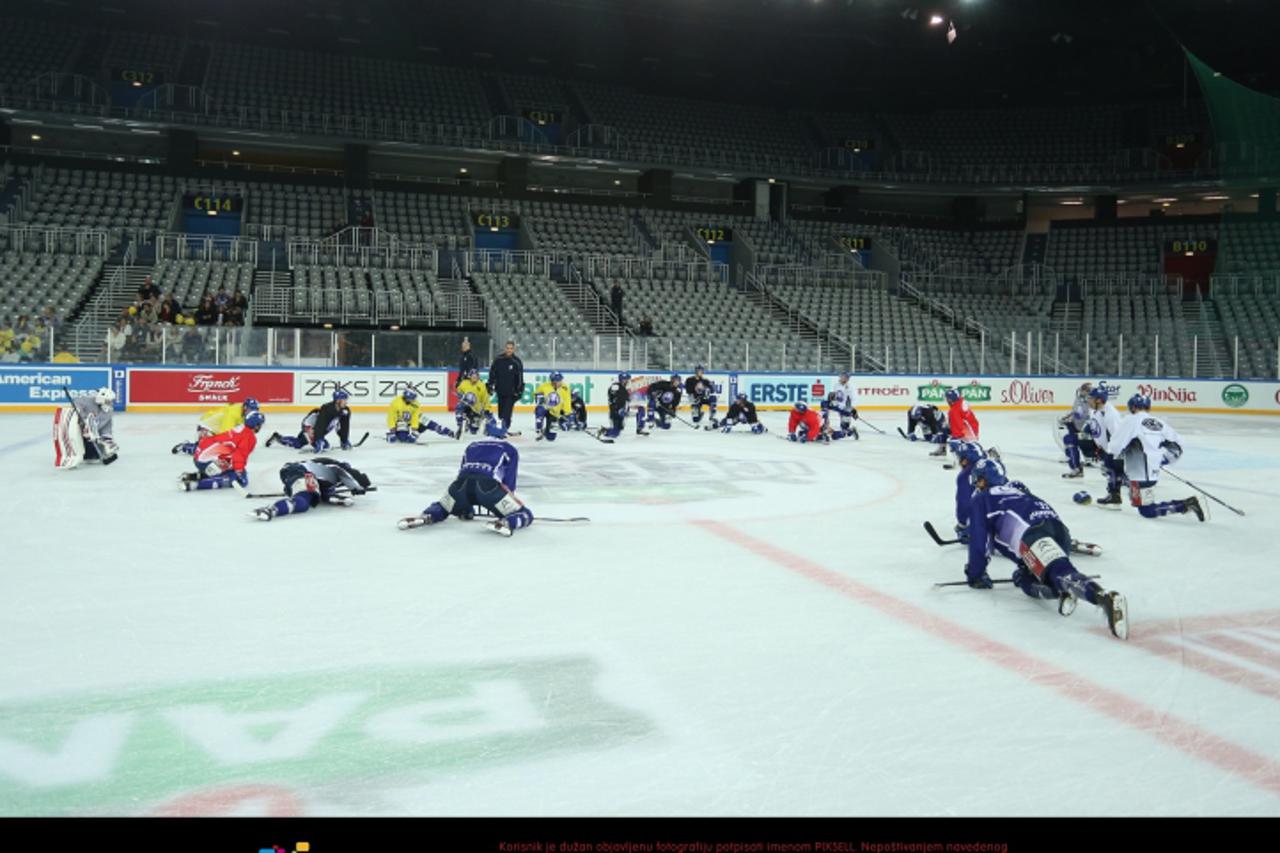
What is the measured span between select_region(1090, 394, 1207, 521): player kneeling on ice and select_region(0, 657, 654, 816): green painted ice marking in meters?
7.09

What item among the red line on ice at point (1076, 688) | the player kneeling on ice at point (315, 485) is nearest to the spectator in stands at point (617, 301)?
the player kneeling on ice at point (315, 485)

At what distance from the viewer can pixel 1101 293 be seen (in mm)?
36625

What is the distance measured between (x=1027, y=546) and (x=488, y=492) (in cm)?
415

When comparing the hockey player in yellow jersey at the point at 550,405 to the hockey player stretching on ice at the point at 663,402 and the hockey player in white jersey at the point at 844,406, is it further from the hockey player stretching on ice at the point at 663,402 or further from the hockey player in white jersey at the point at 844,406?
the hockey player in white jersey at the point at 844,406

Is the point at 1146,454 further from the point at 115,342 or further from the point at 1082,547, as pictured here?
the point at 115,342

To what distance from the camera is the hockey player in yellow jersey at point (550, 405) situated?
54.0ft

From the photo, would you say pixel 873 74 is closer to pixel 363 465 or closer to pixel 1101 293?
pixel 1101 293

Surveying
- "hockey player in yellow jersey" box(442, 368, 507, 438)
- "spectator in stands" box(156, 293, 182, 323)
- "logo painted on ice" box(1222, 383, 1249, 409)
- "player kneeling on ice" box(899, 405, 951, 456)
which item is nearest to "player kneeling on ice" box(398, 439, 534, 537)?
"hockey player in yellow jersey" box(442, 368, 507, 438)

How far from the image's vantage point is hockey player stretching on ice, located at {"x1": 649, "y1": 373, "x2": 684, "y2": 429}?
64.2 ft

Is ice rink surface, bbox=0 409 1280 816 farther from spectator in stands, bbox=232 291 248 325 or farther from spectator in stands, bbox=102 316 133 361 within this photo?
spectator in stands, bbox=232 291 248 325

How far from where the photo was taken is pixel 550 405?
54.1ft

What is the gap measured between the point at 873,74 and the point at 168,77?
101ft

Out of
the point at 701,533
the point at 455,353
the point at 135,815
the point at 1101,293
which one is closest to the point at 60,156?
the point at 455,353

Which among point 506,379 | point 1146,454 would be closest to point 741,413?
point 506,379
